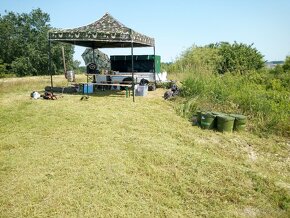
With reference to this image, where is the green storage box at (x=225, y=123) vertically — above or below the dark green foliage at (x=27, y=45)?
below

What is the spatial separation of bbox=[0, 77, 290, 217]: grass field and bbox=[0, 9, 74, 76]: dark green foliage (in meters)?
31.6

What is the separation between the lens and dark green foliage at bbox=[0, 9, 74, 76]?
35.5 meters

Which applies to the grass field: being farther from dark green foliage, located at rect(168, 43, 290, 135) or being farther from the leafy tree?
the leafy tree

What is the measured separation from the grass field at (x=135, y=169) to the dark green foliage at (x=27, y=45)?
3156cm

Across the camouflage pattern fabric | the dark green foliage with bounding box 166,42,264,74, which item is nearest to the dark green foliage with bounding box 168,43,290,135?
the camouflage pattern fabric

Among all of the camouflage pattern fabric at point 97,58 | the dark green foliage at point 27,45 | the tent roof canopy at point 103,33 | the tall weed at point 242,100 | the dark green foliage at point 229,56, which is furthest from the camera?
the dark green foliage at point 27,45

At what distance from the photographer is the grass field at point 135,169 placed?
11.5 ft

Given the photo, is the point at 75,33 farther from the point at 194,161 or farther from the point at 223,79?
the point at 194,161

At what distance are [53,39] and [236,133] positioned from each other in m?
8.26

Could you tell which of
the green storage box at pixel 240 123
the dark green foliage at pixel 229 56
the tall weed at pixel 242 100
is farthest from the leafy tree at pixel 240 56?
the green storage box at pixel 240 123

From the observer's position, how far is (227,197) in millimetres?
3797

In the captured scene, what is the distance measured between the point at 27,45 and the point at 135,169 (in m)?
37.6

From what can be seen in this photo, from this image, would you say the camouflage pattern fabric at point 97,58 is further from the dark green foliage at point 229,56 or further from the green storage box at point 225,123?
the green storage box at point 225,123

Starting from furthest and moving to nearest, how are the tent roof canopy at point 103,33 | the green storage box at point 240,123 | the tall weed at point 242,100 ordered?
the tent roof canopy at point 103,33
the tall weed at point 242,100
the green storage box at point 240,123
